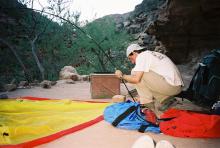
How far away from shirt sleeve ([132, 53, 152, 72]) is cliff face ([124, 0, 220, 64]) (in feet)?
11.5

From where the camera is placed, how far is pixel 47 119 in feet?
11.2

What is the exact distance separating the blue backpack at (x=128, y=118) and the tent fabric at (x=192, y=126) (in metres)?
0.13

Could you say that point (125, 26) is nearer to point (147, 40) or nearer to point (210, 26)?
point (147, 40)

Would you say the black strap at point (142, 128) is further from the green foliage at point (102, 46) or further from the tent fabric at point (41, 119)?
the green foliage at point (102, 46)

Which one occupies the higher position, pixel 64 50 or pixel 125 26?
pixel 125 26

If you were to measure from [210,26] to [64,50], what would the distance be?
5.31 meters

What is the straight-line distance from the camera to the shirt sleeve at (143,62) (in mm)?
3561

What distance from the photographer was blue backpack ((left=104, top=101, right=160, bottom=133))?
10.1 ft

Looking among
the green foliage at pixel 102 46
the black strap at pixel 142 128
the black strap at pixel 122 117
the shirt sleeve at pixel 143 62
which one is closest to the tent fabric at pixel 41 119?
the black strap at pixel 122 117

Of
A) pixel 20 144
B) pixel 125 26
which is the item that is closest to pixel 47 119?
pixel 20 144

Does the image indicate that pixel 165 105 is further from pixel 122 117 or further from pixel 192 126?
pixel 192 126

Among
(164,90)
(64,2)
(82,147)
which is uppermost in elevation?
(64,2)

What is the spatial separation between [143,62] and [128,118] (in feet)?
2.28

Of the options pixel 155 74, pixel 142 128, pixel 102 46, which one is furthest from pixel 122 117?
pixel 102 46
